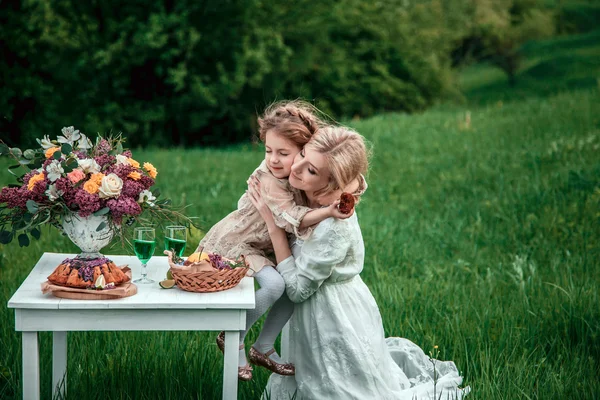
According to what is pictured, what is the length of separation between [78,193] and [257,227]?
101cm

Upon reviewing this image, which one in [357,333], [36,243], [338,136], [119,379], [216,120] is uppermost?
[338,136]

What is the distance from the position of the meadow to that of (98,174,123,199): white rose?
3.36 ft

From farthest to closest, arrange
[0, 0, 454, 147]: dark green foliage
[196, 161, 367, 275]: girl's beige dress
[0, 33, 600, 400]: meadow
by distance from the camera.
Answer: [0, 0, 454, 147]: dark green foliage → [0, 33, 600, 400]: meadow → [196, 161, 367, 275]: girl's beige dress

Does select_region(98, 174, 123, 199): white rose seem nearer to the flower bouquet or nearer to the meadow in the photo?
the flower bouquet

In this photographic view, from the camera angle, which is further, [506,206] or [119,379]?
[506,206]

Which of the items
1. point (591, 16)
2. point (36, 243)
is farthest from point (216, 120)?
point (591, 16)

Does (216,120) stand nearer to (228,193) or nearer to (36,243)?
(228,193)

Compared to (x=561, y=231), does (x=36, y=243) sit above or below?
below

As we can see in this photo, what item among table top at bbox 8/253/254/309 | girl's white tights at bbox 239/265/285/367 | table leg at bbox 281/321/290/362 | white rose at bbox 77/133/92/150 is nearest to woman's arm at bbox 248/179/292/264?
girl's white tights at bbox 239/265/285/367

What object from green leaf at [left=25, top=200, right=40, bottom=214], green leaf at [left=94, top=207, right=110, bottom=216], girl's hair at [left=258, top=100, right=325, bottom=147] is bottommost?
green leaf at [left=94, top=207, right=110, bottom=216]

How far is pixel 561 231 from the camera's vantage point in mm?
6340

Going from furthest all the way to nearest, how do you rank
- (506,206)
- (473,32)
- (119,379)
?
(473,32) < (506,206) < (119,379)

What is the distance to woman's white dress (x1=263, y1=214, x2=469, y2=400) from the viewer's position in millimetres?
3270

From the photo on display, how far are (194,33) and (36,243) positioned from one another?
10.8 meters
